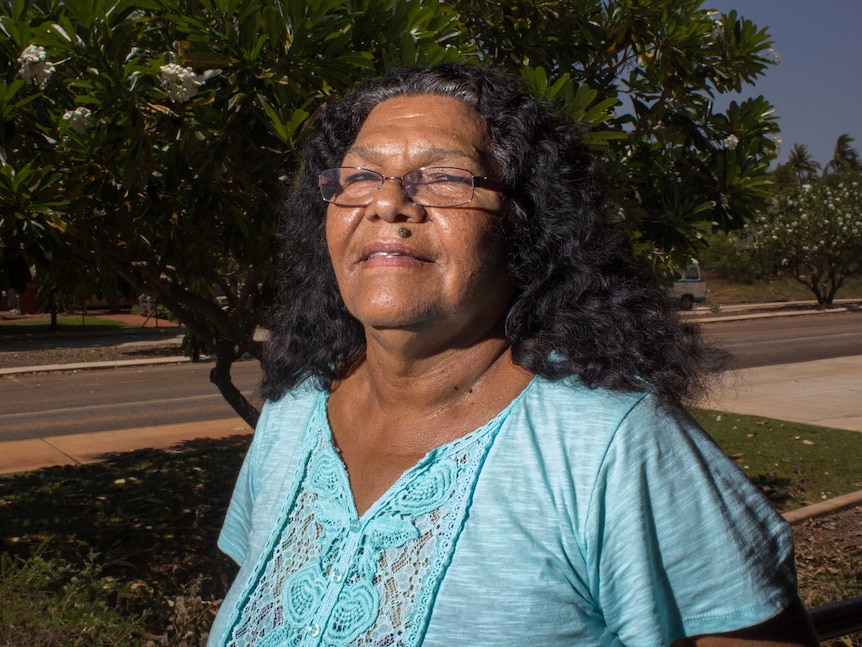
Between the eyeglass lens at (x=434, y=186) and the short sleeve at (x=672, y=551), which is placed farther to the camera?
the eyeglass lens at (x=434, y=186)

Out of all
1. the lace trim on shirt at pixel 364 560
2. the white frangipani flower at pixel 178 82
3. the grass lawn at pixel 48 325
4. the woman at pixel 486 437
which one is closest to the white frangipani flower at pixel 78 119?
the white frangipani flower at pixel 178 82

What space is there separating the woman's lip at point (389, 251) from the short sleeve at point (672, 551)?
53cm

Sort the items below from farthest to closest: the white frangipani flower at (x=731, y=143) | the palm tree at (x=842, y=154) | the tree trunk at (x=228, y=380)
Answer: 1. the palm tree at (x=842, y=154)
2. the tree trunk at (x=228, y=380)
3. the white frangipani flower at (x=731, y=143)

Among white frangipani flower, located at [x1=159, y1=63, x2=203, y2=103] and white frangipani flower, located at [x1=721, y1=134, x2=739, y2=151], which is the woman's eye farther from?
white frangipani flower, located at [x1=721, y1=134, x2=739, y2=151]

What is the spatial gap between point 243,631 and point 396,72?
1.17 m

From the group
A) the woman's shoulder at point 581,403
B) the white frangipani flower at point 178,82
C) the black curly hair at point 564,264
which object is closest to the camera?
the woman's shoulder at point 581,403

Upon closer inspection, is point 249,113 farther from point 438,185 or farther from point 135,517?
point 135,517

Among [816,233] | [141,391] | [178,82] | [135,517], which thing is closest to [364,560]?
[178,82]

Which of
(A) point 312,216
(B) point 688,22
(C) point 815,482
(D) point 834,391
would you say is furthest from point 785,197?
(A) point 312,216

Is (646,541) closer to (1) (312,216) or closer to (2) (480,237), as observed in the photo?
(2) (480,237)

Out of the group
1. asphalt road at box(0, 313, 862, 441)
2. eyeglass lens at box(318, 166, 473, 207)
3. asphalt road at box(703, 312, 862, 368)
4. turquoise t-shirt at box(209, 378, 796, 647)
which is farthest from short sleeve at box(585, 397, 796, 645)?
asphalt road at box(703, 312, 862, 368)

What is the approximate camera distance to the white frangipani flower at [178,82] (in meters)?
3.57

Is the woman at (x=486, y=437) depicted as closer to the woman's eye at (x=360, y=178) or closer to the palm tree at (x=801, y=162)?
the woman's eye at (x=360, y=178)

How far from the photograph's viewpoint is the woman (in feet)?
4.60
